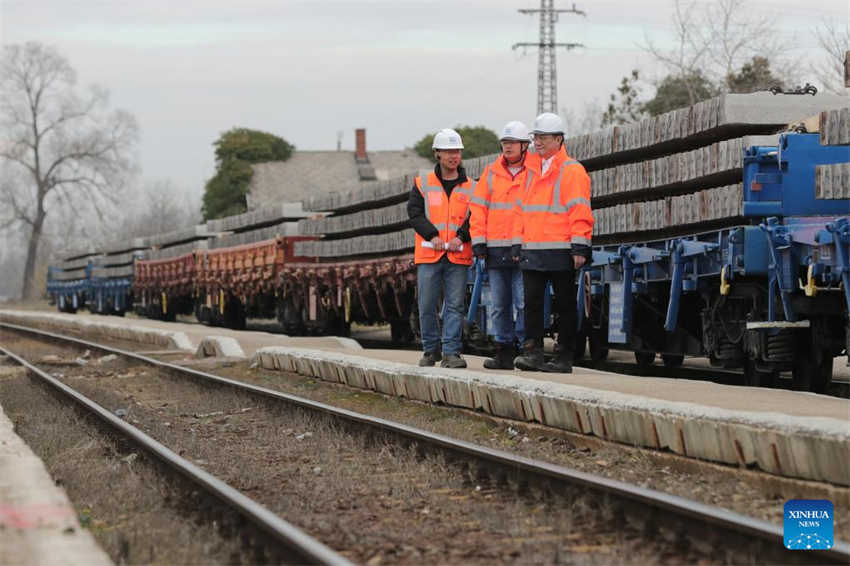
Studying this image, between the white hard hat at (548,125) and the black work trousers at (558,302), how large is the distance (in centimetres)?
117

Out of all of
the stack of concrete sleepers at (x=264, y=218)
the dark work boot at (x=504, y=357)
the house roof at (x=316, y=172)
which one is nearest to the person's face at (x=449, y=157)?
the dark work boot at (x=504, y=357)

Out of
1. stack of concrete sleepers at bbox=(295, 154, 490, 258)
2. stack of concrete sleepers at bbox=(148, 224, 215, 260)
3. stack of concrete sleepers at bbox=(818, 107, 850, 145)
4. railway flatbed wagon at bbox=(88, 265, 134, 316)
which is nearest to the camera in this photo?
stack of concrete sleepers at bbox=(818, 107, 850, 145)

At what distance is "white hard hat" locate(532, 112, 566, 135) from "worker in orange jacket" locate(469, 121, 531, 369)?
0.32 metres

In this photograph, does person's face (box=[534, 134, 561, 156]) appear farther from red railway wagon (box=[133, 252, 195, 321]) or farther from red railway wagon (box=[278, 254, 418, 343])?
red railway wagon (box=[133, 252, 195, 321])

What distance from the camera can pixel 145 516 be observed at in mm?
6457

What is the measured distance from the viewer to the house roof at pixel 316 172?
234 feet

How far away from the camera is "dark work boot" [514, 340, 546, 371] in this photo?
11219mm

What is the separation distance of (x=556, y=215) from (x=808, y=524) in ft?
18.7

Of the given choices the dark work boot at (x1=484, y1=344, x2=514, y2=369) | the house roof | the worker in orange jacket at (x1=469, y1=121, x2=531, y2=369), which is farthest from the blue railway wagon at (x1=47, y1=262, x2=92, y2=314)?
the worker in orange jacket at (x1=469, y1=121, x2=531, y2=369)

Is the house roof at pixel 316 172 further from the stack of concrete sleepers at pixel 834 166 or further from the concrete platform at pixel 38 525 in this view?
the concrete platform at pixel 38 525

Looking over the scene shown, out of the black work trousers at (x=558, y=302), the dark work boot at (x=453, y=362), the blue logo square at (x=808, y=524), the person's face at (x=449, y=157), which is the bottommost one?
the blue logo square at (x=808, y=524)

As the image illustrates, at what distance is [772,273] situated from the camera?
1027cm

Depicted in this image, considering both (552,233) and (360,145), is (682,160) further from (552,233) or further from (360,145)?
(360,145)

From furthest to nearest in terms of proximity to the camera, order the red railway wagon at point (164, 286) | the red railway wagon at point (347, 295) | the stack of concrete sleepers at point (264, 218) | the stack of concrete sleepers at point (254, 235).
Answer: the red railway wagon at point (164, 286), the stack of concrete sleepers at point (264, 218), the stack of concrete sleepers at point (254, 235), the red railway wagon at point (347, 295)
